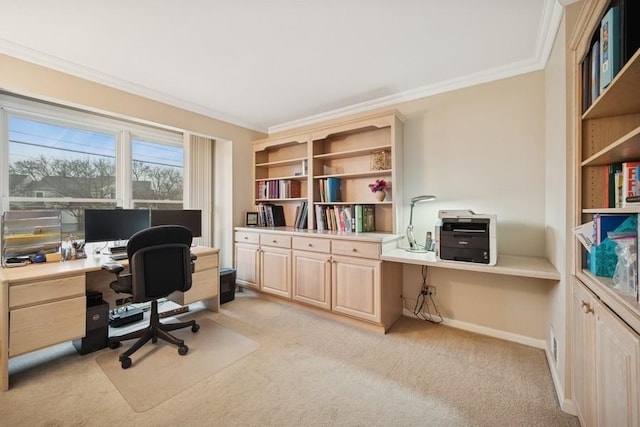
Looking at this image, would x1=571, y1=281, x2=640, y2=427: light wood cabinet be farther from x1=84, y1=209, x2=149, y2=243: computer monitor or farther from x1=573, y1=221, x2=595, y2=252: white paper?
x1=84, y1=209, x2=149, y2=243: computer monitor

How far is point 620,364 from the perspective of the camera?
92 cm

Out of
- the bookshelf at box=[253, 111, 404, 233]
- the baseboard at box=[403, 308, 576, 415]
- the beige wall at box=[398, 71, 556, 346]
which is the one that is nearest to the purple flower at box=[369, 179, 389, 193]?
the bookshelf at box=[253, 111, 404, 233]

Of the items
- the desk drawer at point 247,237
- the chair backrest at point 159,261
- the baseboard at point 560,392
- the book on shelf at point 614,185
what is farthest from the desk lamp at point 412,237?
the chair backrest at point 159,261

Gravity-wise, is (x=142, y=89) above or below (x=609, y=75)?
above

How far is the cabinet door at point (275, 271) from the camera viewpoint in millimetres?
3072

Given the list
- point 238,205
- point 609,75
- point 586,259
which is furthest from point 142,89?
point 586,259

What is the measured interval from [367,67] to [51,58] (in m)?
2.69

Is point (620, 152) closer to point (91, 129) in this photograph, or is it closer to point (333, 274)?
point (333, 274)

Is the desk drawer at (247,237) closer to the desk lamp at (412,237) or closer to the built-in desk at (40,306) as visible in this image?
the built-in desk at (40,306)

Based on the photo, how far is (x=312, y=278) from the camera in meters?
2.86

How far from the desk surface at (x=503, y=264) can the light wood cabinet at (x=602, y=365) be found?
287 mm

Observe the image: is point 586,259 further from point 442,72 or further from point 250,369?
point 250,369

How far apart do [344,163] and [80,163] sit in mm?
2992

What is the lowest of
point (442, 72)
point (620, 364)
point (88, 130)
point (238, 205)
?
point (620, 364)
